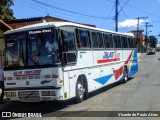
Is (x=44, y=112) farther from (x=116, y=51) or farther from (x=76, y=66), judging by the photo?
(x=116, y=51)

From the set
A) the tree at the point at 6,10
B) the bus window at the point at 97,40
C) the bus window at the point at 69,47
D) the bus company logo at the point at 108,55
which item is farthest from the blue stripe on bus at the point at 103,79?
the tree at the point at 6,10

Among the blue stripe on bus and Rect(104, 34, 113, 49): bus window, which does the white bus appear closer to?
the blue stripe on bus

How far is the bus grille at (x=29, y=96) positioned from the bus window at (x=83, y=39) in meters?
2.82

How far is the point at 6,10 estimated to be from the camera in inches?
1206

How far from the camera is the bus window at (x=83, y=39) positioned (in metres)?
12.9

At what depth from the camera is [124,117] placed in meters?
9.72

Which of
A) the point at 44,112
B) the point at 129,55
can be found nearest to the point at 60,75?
the point at 44,112

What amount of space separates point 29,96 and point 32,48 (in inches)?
62.4

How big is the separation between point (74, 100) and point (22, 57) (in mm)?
2920

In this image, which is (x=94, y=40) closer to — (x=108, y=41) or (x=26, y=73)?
(x=108, y=41)

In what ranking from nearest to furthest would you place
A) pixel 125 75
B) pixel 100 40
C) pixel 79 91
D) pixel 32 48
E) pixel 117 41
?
1. pixel 32 48
2. pixel 79 91
3. pixel 100 40
4. pixel 117 41
5. pixel 125 75

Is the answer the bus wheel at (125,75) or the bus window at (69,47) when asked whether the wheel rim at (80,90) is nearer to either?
the bus window at (69,47)

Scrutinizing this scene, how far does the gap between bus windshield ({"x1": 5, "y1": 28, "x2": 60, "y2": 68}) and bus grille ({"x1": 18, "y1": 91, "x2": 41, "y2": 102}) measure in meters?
0.91

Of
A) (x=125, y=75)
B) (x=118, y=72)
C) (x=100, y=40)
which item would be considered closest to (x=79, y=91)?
(x=100, y=40)
